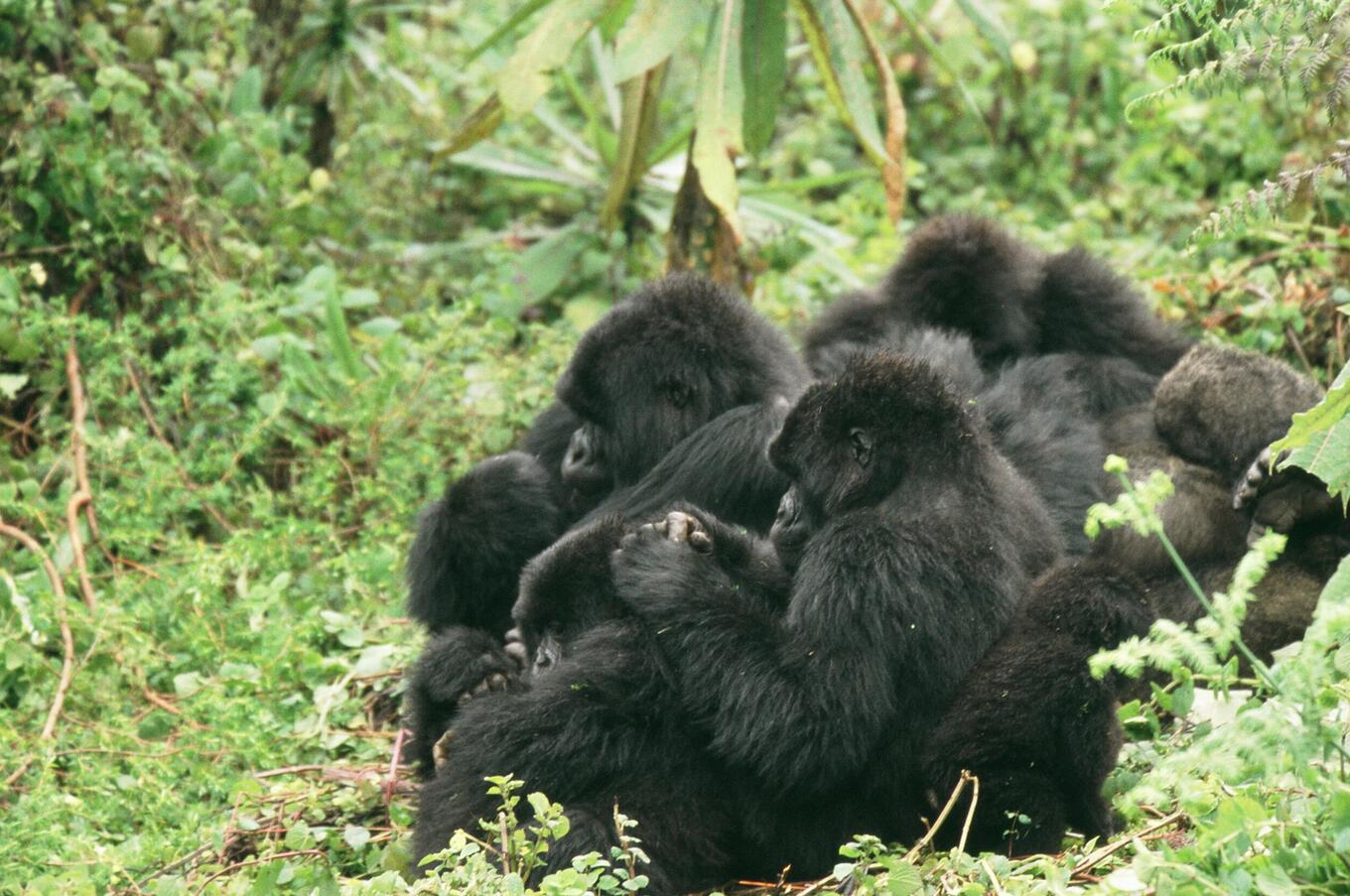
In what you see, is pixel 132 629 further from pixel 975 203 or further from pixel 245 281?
pixel 975 203

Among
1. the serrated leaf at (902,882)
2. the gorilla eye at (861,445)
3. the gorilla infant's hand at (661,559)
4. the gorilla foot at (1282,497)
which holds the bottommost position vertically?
the serrated leaf at (902,882)

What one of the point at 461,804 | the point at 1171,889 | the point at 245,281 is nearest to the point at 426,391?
the point at 245,281

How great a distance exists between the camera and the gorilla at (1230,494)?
437 centimetres

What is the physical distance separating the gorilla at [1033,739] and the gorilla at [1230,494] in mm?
684

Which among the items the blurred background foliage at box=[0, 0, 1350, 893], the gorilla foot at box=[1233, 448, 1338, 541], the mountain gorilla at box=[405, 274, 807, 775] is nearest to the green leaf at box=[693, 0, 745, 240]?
the blurred background foliage at box=[0, 0, 1350, 893]

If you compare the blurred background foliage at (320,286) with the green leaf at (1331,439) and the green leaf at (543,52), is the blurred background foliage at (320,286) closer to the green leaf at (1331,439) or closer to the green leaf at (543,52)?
the green leaf at (543,52)

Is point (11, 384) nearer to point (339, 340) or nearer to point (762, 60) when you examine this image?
point (339, 340)

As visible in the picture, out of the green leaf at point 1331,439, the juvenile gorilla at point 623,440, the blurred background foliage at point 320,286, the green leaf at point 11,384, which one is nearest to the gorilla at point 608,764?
the blurred background foliage at point 320,286

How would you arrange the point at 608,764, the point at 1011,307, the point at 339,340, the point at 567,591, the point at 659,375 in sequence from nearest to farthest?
the point at 608,764 < the point at 567,591 < the point at 659,375 < the point at 1011,307 < the point at 339,340

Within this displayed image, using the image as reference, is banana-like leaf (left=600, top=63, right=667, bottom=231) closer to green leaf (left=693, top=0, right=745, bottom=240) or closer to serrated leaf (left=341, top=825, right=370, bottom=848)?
green leaf (left=693, top=0, right=745, bottom=240)

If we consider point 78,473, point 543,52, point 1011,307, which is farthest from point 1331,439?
point 78,473

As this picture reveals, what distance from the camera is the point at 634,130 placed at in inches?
255

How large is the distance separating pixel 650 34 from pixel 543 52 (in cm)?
44

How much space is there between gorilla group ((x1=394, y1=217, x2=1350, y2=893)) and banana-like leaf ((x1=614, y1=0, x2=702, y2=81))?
4.15 feet
